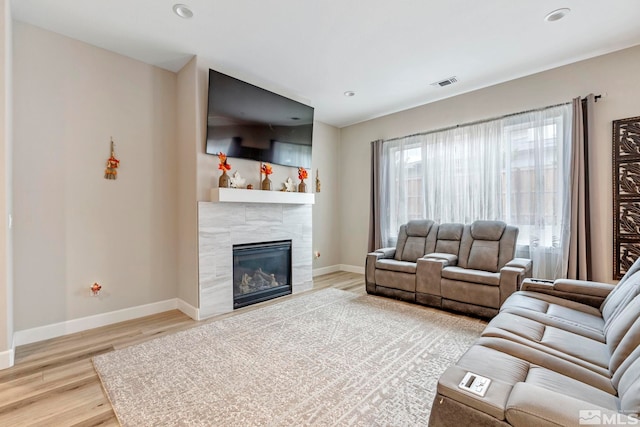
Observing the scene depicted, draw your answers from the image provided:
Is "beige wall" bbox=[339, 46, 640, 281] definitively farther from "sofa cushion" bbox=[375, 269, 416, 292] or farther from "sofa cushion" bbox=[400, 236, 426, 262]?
"sofa cushion" bbox=[375, 269, 416, 292]

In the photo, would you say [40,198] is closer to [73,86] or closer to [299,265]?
[73,86]

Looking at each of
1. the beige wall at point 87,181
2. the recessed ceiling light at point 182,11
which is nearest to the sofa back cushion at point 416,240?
the beige wall at point 87,181

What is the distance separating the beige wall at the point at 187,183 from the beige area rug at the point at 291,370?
674 mm

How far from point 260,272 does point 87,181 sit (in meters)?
2.13

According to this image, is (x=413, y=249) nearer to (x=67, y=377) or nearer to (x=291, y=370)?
(x=291, y=370)

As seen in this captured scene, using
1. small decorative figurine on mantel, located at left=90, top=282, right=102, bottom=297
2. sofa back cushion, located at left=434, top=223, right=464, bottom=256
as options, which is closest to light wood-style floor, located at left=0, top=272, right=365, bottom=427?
small decorative figurine on mantel, located at left=90, top=282, right=102, bottom=297

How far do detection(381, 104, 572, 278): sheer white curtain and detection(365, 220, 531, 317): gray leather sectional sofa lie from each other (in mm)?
342

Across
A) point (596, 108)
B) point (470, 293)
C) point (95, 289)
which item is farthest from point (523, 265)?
point (95, 289)

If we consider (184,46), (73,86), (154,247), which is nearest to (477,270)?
(154,247)

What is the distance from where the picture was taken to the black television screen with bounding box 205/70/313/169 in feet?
10.9

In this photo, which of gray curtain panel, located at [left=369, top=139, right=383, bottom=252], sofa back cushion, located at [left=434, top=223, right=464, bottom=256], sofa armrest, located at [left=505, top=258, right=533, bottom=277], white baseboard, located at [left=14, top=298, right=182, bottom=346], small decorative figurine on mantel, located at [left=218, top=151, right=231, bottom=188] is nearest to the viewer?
white baseboard, located at [left=14, top=298, right=182, bottom=346]

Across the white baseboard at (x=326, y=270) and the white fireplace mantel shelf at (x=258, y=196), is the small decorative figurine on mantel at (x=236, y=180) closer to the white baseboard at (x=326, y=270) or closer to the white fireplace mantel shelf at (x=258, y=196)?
the white fireplace mantel shelf at (x=258, y=196)

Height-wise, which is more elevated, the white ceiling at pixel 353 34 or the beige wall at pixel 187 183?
the white ceiling at pixel 353 34

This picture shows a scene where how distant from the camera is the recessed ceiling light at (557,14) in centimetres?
248
